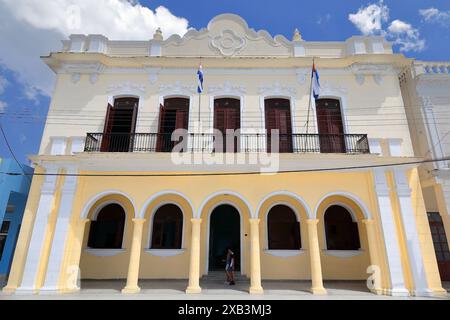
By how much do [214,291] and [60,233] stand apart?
4.61 m

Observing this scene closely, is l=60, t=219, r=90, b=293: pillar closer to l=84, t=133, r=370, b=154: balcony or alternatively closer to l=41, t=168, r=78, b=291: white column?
l=41, t=168, r=78, b=291: white column

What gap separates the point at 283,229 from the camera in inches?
366

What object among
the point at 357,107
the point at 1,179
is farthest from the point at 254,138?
the point at 1,179

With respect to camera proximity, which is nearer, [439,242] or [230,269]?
[230,269]

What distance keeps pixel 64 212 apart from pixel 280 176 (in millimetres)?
6430

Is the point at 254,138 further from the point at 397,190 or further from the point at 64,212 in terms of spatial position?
the point at 64,212

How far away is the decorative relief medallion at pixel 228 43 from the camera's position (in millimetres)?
10310

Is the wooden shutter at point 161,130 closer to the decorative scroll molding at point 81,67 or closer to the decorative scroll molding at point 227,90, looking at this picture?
the decorative scroll molding at point 227,90

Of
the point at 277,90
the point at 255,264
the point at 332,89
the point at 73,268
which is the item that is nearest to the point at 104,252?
the point at 73,268

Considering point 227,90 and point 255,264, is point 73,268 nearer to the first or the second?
point 255,264

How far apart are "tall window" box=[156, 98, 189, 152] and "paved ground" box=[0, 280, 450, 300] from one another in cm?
422

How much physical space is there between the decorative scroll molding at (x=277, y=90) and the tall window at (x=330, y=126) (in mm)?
1078

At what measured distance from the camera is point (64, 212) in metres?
7.79

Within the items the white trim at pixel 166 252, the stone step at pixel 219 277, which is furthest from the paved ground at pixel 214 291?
the white trim at pixel 166 252
